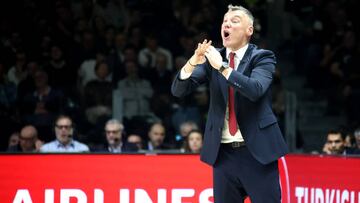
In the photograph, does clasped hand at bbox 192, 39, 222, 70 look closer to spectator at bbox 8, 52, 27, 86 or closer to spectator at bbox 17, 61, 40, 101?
spectator at bbox 17, 61, 40, 101

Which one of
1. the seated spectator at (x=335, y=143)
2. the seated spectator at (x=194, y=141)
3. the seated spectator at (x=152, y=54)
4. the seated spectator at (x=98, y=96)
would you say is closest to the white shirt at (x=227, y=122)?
the seated spectator at (x=335, y=143)

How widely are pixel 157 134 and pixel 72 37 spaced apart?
3.20 m

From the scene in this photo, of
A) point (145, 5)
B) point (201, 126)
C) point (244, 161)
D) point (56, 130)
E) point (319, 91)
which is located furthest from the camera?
point (145, 5)

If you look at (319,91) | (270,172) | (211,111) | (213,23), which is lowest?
(270,172)

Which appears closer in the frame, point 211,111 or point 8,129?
point 211,111

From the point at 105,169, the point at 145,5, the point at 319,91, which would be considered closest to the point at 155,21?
the point at 145,5

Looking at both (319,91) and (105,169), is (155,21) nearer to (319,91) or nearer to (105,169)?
(319,91)

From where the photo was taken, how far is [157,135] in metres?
13.5

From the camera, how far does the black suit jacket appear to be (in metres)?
6.75

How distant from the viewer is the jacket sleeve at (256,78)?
6.50 meters

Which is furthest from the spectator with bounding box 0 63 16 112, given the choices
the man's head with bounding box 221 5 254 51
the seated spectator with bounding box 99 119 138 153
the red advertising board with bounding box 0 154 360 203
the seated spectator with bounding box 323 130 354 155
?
the man's head with bounding box 221 5 254 51

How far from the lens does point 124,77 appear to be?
49.9 ft

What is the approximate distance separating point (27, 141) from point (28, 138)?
41 mm

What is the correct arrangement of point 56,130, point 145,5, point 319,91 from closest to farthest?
point 56,130 → point 319,91 → point 145,5
